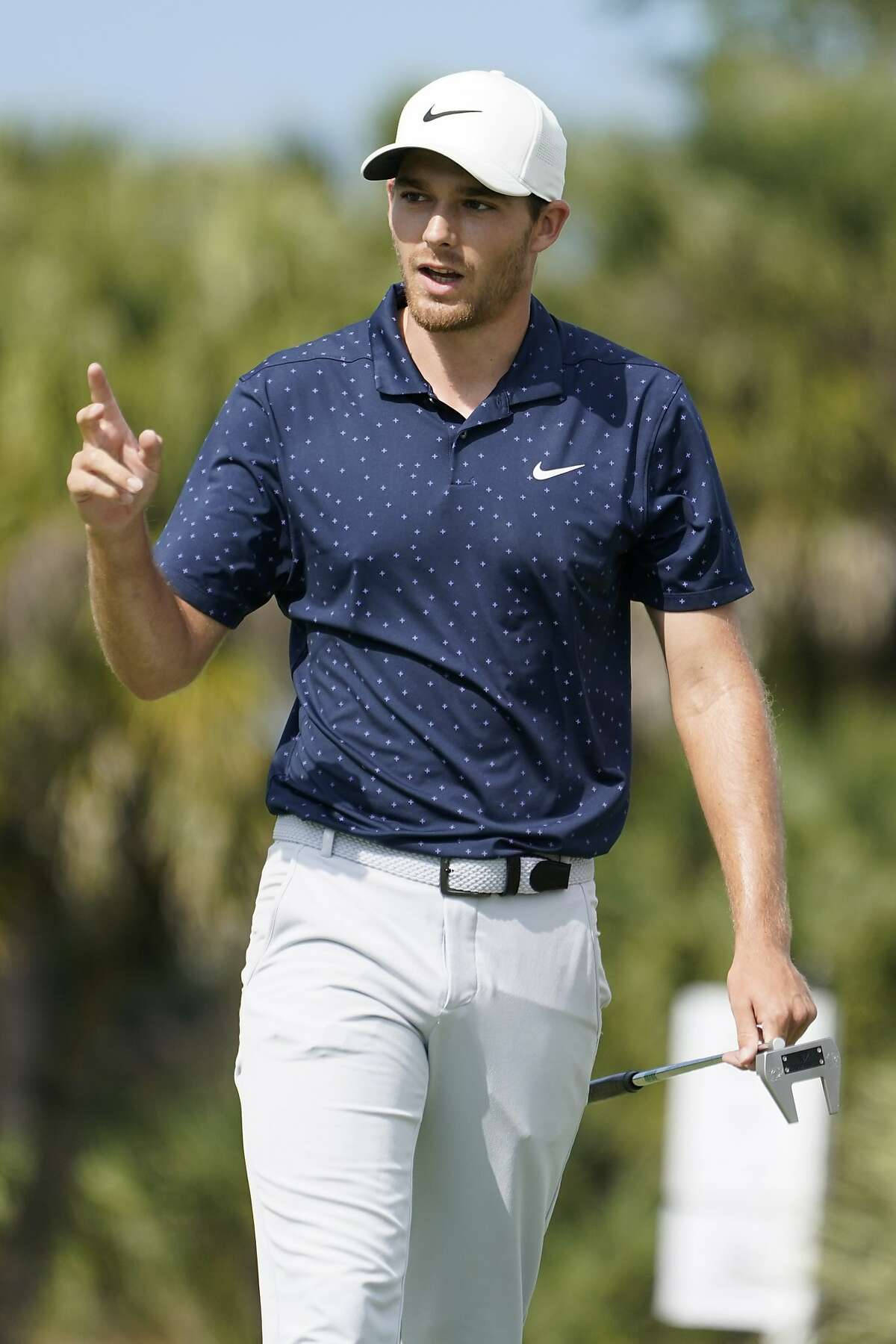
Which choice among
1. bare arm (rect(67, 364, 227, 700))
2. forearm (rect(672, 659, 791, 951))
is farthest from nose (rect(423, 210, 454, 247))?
forearm (rect(672, 659, 791, 951))

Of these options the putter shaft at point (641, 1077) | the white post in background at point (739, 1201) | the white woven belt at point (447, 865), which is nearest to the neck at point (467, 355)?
the white woven belt at point (447, 865)

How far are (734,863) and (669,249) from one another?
1223 centimetres

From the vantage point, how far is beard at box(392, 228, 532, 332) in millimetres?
3527

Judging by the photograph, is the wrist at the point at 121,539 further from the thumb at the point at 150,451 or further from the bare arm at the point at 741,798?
the bare arm at the point at 741,798

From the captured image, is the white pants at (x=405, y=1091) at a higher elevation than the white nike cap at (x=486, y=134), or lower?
lower

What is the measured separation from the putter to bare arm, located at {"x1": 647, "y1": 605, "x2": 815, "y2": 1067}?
27 mm

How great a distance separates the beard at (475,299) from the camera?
3527 mm

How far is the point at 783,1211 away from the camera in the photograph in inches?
338

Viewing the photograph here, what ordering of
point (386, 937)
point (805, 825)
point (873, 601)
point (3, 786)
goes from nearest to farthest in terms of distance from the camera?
point (386, 937) → point (3, 786) → point (805, 825) → point (873, 601)

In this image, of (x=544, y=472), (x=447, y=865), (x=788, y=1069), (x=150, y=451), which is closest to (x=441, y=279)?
(x=544, y=472)

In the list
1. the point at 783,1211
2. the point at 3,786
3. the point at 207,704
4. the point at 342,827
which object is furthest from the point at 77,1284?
the point at 342,827

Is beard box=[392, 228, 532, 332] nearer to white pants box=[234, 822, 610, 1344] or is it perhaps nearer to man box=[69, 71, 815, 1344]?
man box=[69, 71, 815, 1344]

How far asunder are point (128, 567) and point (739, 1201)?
19.9 feet

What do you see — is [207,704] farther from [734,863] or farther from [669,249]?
[734,863]
